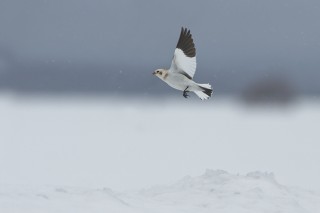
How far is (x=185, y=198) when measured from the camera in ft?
18.6

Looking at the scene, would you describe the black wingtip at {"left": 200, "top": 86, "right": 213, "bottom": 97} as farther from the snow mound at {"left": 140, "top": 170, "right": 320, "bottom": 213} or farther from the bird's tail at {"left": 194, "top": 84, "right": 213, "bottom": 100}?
the snow mound at {"left": 140, "top": 170, "right": 320, "bottom": 213}

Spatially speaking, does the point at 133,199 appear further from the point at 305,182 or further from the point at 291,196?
the point at 305,182

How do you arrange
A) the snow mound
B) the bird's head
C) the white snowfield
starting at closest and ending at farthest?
the white snowfield
the bird's head
the snow mound

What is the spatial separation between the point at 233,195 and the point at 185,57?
4.23 ft

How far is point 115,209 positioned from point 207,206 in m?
0.89

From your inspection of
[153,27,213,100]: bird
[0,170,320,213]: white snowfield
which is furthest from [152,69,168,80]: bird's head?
[0,170,320,213]: white snowfield

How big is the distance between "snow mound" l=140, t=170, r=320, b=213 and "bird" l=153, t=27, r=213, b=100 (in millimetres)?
913

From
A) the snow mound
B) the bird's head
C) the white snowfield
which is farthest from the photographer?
the snow mound

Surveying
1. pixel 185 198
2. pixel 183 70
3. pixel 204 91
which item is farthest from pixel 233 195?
pixel 183 70

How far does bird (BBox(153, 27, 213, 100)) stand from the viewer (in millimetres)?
4977

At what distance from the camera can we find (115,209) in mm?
4816

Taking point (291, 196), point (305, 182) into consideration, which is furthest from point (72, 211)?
point (305, 182)

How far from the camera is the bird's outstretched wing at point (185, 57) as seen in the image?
499 cm

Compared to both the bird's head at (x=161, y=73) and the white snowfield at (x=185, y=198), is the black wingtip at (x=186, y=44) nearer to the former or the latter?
the bird's head at (x=161, y=73)
